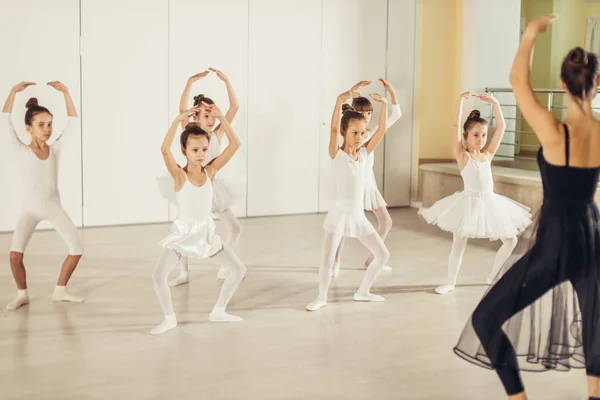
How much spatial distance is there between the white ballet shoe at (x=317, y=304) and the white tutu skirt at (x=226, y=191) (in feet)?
3.19

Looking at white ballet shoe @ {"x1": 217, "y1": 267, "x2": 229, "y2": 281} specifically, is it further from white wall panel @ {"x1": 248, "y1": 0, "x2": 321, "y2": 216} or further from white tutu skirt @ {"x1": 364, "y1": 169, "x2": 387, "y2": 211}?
white wall panel @ {"x1": 248, "y1": 0, "x2": 321, "y2": 216}

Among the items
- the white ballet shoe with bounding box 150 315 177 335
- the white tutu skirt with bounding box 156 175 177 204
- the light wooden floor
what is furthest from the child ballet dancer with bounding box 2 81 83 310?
the white ballet shoe with bounding box 150 315 177 335

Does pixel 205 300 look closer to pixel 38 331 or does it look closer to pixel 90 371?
pixel 38 331

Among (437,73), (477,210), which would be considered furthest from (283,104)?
(477,210)

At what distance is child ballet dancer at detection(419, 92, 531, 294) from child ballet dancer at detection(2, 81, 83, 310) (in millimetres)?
2421

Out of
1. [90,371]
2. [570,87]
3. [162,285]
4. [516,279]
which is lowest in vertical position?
[90,371]

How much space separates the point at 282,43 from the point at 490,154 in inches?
136

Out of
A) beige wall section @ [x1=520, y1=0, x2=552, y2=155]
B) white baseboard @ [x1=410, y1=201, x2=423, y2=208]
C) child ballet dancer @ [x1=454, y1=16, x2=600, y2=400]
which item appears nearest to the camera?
child ballet dancer @ [x1=454, y1=16, x2=600, y2=400]

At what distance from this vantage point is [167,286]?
14.4ft

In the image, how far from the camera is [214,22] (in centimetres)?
798

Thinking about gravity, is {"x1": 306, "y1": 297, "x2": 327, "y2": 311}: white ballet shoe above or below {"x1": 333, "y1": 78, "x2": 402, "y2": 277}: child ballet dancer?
below

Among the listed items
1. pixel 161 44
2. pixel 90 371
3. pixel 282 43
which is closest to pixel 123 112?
pixel 161 44

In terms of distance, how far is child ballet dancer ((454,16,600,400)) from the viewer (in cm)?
292

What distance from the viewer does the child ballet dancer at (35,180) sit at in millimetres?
4781
